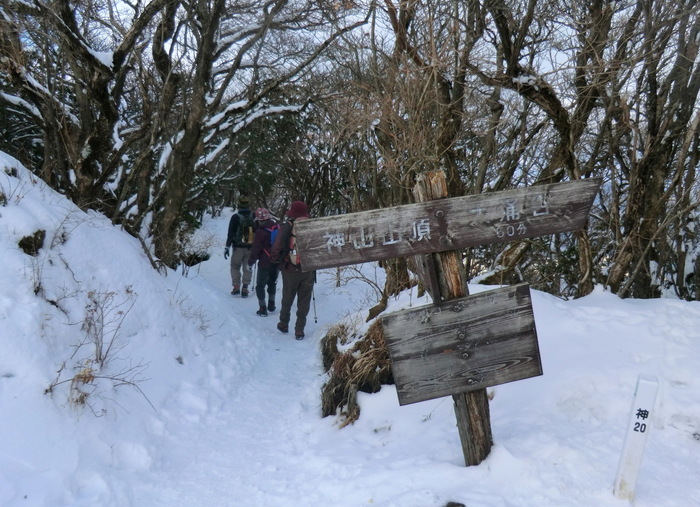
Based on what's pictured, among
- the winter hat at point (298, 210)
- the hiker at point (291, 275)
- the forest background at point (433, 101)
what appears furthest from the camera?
the hiker at point (291, 275)

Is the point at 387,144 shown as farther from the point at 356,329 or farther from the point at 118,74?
the point at 118,74

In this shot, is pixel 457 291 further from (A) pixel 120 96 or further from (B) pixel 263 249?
(A) pixel 120 96

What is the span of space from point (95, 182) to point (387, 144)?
430cm

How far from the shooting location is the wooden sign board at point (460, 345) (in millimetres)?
2891

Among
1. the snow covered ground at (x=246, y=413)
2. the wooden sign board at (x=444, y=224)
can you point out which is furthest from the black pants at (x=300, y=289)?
the wooden sign board at (x=444, y=224)

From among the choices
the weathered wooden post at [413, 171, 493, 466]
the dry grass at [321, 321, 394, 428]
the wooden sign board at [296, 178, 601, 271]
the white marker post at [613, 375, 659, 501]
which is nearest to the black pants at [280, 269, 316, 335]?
the dry grass at [321, 321, 394, 428]

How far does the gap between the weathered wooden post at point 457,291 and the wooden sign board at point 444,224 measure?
117 millimetres

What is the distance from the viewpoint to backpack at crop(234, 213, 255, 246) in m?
9.46

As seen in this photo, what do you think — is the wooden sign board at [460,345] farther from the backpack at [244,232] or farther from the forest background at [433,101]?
the backpack at [244,232]

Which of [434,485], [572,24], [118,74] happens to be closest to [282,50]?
[118,74]

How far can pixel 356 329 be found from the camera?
256 inches

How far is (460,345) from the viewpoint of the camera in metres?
2.90

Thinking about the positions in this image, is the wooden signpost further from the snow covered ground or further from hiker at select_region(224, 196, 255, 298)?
hiker at select_region(224, 196, 255, 298)

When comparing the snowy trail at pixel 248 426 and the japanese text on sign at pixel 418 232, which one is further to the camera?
the snowy trail at pixel 248 426
